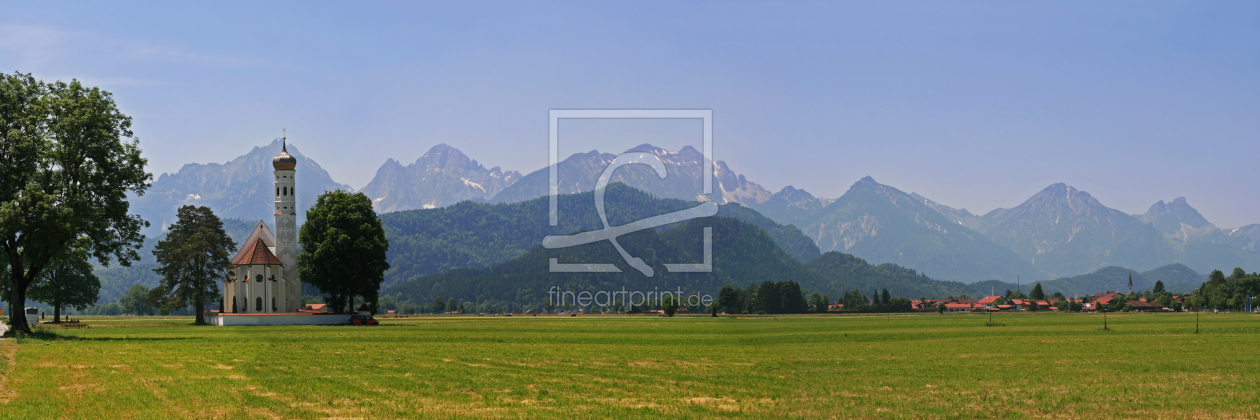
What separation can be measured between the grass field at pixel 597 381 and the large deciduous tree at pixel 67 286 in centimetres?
4638

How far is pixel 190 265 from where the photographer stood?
8294cm

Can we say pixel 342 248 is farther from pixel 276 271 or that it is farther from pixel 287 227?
pixel 287 227

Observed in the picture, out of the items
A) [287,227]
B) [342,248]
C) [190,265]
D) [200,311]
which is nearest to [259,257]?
[287,227]

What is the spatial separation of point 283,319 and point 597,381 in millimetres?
57781

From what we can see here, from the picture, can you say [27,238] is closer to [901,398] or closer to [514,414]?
[514,414]

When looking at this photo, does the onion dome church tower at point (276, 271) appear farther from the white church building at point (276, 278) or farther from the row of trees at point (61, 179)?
the row of trees at point (61, 179)

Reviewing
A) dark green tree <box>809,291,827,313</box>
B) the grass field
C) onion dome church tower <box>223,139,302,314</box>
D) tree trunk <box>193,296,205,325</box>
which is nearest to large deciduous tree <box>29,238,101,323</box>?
tree trunk <box>193,296,205,325</box>

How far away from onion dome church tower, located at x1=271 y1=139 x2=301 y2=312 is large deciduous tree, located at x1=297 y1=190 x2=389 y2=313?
35.2ft

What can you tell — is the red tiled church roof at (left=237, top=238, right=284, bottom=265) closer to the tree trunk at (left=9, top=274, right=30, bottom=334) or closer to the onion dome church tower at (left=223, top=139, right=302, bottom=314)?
the onion dome church tower at (left=223, top=139, right=302, bottom=314)

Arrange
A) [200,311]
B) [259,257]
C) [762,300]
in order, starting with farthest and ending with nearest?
[762,300] → [259,257] → [200,311]

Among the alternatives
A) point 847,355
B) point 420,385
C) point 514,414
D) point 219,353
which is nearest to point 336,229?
point 219,353

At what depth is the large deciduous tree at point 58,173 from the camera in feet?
147

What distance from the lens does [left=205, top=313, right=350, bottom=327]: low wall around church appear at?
77188 mm

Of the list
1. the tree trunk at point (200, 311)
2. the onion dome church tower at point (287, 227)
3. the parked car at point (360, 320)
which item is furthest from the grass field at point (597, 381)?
the onion dome church tower at point (287, 227)
